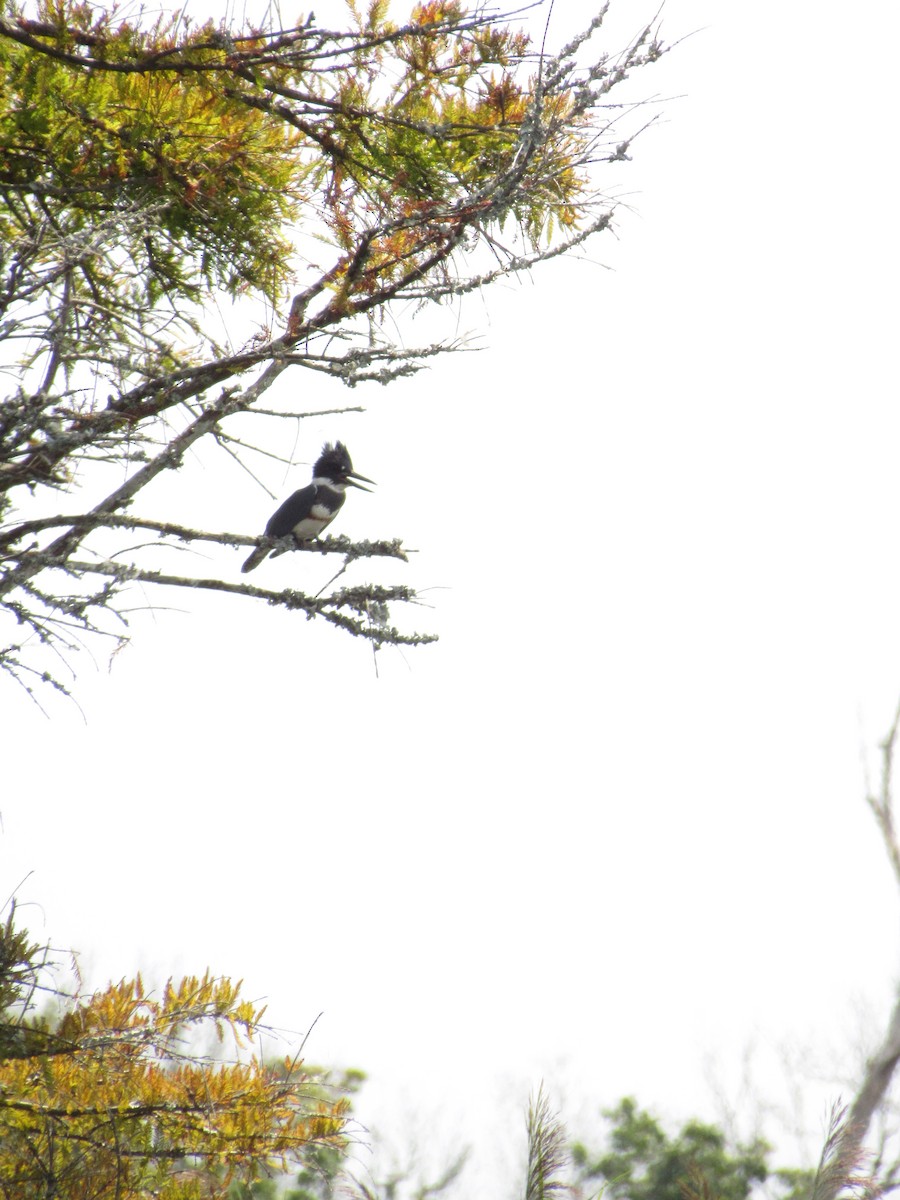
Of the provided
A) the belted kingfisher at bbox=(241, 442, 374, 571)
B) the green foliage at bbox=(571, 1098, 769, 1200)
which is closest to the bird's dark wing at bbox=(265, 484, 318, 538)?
the belted kingfisher at bbox=(241, 442, 374, 571)

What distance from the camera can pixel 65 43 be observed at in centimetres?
342

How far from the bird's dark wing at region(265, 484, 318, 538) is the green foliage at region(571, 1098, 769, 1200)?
5.61 metres

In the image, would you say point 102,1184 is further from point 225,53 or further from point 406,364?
point 225,53

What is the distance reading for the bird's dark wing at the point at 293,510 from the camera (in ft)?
21.2

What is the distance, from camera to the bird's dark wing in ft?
21.2

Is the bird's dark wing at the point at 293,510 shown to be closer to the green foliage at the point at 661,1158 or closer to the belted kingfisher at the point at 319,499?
the belted kingfisher at the point at 319,499

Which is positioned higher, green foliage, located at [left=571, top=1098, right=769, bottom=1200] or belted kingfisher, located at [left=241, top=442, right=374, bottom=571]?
belted kingfisher, located at [left=241, top=442, right=374, bottom=571]

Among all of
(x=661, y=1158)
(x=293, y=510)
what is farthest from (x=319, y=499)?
(x=661, y=1158)

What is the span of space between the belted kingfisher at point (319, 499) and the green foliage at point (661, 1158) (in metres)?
5.60

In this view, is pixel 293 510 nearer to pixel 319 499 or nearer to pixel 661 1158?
pixel 319 499

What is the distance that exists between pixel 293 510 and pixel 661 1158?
644 cm

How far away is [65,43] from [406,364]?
1641 mm

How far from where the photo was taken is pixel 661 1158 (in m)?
9.12

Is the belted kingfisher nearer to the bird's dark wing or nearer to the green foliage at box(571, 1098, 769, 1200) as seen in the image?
the bird's dark wing
